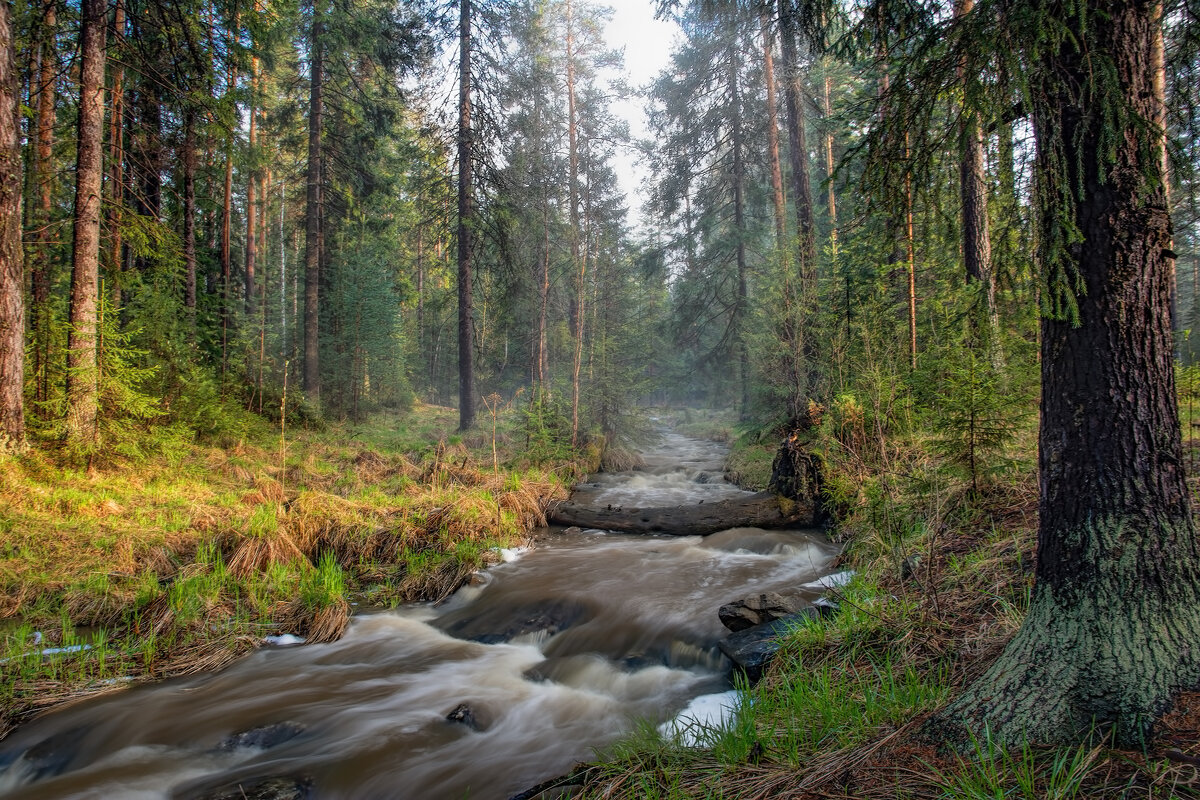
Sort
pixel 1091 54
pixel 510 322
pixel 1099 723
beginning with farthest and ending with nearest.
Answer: pixel 510 322, pixel 1091 54, pixel 1099 723

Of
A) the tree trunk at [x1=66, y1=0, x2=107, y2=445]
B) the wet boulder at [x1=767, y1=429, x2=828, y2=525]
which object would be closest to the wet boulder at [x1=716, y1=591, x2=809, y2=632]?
the wet boulder at [x1=767, y1=429, x2=828, y2=525]

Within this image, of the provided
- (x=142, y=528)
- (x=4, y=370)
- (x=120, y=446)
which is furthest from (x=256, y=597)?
(x=4, y=370)

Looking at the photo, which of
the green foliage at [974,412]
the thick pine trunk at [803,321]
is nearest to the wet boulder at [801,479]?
the thick pine trunk at [803,321]

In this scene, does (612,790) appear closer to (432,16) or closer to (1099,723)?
(1099,723)

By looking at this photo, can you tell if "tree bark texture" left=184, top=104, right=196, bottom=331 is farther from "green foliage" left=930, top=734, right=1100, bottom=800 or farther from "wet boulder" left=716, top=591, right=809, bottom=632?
"green foliage" left=930, top=734, right=1100, bottom=800

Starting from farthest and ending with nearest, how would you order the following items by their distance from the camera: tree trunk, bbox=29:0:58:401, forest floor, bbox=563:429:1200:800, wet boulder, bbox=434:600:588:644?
tree trunk, bbox=29:0:58:401 → wet boulder, bbox=434:600:588:644 → forest floor, bbox=563:429:1200:800

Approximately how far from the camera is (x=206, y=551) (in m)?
6.28

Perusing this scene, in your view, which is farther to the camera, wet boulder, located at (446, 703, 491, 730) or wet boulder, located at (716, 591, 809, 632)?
wet boulder, located at (716, 591, 809, 632)

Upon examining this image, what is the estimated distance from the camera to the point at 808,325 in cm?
1229

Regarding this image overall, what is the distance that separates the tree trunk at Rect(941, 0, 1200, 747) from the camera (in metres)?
2.28

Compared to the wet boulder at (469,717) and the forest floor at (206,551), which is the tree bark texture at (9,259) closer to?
the forest floor at (206,551)

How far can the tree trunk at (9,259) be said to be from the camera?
22.8ft

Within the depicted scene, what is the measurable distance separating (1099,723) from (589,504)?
9357 millimetres

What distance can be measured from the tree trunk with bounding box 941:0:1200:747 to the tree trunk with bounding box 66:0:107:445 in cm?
1014
